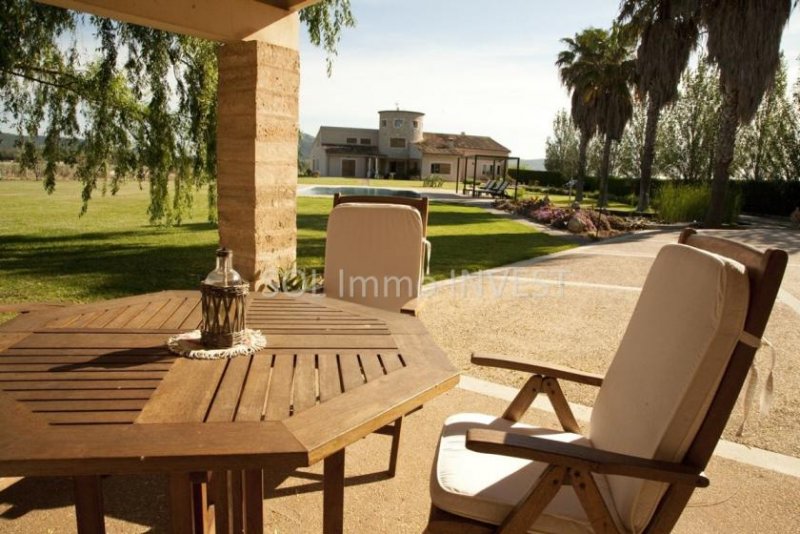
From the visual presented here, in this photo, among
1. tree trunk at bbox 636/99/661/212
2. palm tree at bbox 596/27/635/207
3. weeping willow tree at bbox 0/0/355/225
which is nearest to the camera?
weeping willow tree at bbox 0/0/355/225

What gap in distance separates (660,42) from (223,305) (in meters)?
18.9

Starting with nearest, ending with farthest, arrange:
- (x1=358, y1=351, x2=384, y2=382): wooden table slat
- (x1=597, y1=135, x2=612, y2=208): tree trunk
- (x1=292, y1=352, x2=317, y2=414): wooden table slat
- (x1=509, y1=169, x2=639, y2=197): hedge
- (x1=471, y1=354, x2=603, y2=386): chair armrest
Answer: (x1=292, y1=352, x2=317, y2=414): wooden table slat, (x1=358, y1=351, x2=384, y2=382): wooden table slat, (x1=471, y1=354, x2=603, y2=386): chair armrest, (x1=597, y1=135, x2=612, y2=208): tree trunk, (x1=509, y1=169, x2=639, y2=197): hedge

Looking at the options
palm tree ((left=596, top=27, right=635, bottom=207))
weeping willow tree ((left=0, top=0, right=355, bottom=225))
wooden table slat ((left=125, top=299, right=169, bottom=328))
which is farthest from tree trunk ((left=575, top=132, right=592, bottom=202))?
wooden table slat ((left=125, top=299, right=169, bottom=328))

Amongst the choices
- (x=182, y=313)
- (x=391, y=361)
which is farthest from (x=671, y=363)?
(x=182, y=313)

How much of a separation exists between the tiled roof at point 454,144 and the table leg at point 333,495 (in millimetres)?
45876

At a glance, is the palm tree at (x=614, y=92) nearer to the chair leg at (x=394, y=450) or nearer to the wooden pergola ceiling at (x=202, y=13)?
the wooden pergola ceiling at (x=202, y=13)

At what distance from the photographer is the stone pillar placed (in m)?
4.46

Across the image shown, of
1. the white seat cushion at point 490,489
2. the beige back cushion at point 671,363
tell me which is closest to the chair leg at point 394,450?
the white seat cushion at point 490,489

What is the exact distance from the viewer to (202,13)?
13.4ft

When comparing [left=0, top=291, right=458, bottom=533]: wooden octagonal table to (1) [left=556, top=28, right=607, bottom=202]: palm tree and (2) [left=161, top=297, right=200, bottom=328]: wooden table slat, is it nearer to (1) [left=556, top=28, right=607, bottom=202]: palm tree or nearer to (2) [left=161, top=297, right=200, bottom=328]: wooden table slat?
(2) [left=161, top=297, right=200, bottom=328]: wooden table slat

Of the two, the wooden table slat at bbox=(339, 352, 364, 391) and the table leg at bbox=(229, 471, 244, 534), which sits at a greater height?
the wooden table slat at bbox=(339, 352, 364, 391)

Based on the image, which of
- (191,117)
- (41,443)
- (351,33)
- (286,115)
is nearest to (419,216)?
(286,115)

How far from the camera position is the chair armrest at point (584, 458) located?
4.27 feet

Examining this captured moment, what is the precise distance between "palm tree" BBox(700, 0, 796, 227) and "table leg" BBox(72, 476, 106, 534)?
16504mm
